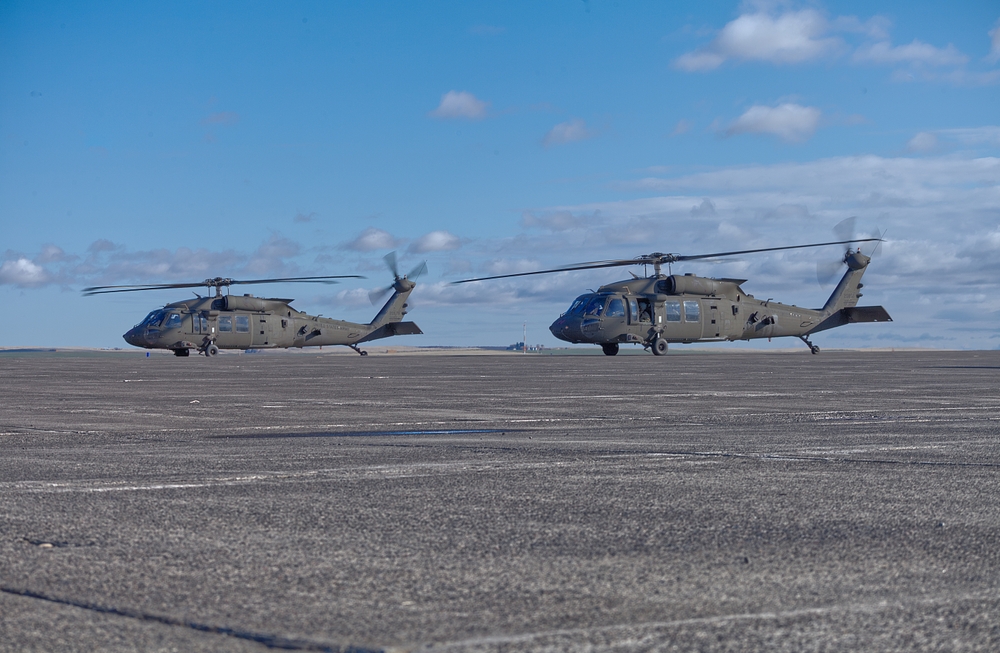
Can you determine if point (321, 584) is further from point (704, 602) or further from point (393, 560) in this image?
point (704, 602)

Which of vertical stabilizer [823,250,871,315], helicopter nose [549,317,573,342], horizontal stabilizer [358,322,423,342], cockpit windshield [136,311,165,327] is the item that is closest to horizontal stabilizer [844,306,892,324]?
vertical stabilizer [823,250,871,315]

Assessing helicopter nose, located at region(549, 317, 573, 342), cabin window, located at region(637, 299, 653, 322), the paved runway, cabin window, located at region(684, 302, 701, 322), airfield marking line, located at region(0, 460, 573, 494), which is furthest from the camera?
cabin window, located at region(684, 302, 701, 322)

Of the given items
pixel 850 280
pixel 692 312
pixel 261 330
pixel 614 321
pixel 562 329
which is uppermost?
pixel 850 280

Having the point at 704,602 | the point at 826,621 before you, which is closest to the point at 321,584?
the point at 704,602

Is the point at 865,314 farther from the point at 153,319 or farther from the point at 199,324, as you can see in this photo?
the point at 153,319

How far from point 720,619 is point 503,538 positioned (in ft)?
4.91

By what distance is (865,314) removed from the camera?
5500 cm

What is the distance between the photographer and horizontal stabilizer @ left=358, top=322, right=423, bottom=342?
219ft

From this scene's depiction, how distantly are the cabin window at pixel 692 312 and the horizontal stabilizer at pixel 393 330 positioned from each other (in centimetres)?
2382

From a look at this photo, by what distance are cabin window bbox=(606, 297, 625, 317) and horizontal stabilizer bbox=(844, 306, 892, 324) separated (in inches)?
585

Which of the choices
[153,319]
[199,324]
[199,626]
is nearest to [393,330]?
[199,324]

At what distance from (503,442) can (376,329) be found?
57.8m

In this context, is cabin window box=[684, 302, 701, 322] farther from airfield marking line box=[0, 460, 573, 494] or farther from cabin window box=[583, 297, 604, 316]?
airfield marking line box=[0, 460, 573, 494]

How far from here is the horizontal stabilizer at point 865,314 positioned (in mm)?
54875
